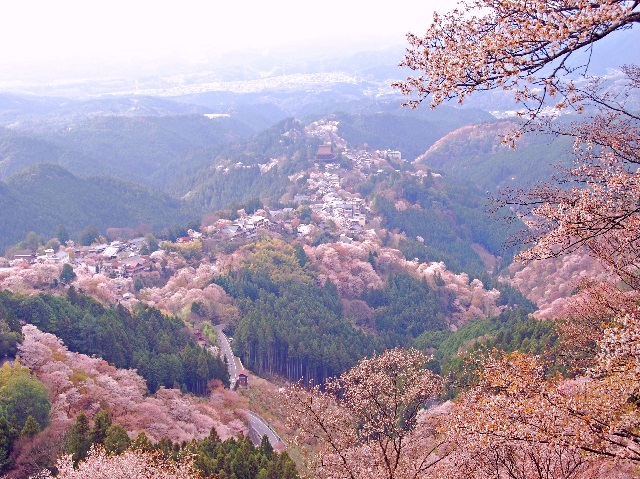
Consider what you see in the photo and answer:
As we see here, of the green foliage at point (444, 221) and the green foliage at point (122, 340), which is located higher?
the green foliage at point (122, 340)

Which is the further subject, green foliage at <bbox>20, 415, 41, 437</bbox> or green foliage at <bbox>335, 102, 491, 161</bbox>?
green foliage at <bbox>335, 102, 491, 161</bbox>

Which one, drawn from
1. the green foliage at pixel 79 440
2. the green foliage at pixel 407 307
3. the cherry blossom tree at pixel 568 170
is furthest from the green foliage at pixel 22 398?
the green foliage at pixel 407 307

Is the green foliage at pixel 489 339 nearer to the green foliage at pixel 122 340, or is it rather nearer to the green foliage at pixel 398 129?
the green foliage at pixel 122 340

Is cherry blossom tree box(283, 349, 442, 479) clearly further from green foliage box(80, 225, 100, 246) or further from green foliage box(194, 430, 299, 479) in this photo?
green foliage box(80, 225, 100, 246)

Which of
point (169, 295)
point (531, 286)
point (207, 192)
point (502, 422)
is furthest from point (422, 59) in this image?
point (207, 192)

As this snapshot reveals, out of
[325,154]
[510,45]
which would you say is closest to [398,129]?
[325,154]

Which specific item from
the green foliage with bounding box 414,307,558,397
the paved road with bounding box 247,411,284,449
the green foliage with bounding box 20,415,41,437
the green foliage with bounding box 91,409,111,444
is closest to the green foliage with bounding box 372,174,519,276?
the green foliage with bounding box 414,307,558,397
